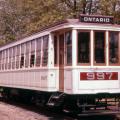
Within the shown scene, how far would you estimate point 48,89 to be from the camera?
15.1m

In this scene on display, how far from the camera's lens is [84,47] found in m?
14.2

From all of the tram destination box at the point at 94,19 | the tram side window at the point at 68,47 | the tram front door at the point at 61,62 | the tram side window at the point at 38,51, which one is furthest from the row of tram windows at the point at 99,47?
the tram side window at the point at 38,51

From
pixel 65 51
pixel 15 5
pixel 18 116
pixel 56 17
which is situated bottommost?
pixel 18 116

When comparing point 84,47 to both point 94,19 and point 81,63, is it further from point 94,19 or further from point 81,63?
point 94,19

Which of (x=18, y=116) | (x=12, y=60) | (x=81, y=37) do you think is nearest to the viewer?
(x=81, y=37)

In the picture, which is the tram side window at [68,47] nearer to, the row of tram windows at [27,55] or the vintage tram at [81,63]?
the vintage tram at [81,63]

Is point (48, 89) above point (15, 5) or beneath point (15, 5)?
beneath

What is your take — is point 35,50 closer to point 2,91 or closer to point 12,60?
point 12,60

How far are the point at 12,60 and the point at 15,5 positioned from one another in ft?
90.6

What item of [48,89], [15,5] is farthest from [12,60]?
[15,5]

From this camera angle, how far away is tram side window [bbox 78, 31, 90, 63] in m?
14.2

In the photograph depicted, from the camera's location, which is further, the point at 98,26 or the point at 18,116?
the point at 18,116

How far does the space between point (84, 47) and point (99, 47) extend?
501mm

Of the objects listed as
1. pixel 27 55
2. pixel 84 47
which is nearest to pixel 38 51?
pixel 27 55
